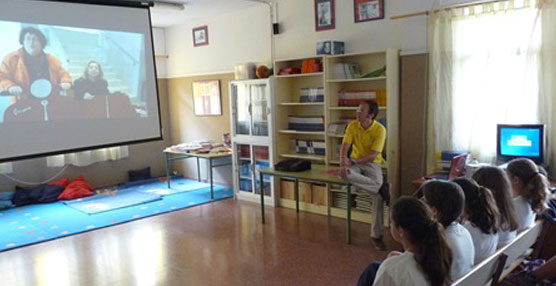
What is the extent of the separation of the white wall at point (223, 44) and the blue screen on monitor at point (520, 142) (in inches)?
137

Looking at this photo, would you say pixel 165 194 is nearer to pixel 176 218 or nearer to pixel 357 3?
pixel 176 218

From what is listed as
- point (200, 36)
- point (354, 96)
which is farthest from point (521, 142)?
point (200, 36)

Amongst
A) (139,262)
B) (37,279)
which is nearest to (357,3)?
(139,262)

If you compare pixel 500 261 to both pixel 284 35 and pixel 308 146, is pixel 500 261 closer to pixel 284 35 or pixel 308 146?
pixel 308 146

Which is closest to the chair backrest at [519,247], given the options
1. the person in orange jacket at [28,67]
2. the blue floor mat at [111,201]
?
the person in orange jacket at [28,67]

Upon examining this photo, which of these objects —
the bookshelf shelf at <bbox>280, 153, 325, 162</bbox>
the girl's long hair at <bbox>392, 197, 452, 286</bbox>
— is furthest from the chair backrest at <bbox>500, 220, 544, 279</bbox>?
the bookshelf shelf at <bbox>280, 153, 325, 162</bbox>

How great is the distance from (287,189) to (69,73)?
306 centimetres

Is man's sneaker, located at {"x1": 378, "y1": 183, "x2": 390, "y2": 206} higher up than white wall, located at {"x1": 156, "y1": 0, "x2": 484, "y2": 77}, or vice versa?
white wall, located at {"x1": 156, "y1": 0, "x2": 484, "y2": 77}

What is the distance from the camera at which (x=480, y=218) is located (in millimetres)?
2365

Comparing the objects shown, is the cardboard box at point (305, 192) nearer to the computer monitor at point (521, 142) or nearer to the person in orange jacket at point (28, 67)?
the computer monitor at point (521, 142)

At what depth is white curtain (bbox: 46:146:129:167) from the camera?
742 centimetres

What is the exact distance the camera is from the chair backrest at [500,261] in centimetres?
210

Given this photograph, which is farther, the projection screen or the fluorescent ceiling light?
the fluorescent ceiling light

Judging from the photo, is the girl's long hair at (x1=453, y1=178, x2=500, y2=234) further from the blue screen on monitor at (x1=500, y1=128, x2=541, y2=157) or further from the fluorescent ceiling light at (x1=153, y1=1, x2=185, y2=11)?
the fluorescent ceiling light at (x1=153, y1=1, x2=185, y2=11)
